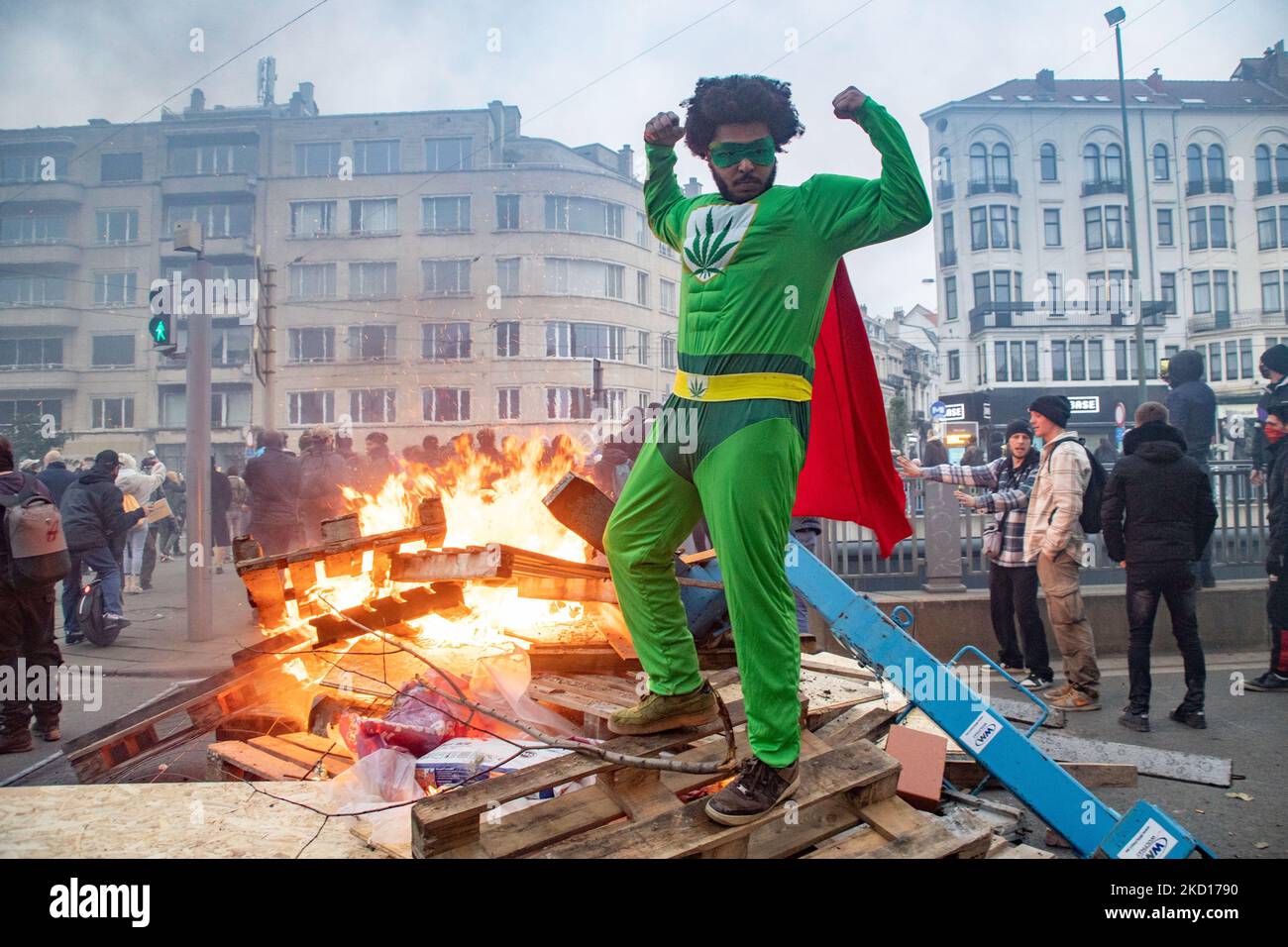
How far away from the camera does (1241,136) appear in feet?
115

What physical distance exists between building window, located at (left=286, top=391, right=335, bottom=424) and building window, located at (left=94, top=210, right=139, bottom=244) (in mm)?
12245

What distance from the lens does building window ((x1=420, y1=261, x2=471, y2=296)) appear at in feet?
95.8

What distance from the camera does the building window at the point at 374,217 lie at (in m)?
29.2

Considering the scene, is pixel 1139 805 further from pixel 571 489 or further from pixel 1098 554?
pixel 1098 554

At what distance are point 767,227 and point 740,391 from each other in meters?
0.55

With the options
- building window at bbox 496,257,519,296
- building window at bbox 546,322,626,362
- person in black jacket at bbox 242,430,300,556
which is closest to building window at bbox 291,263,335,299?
building window at bbox 496,257,519,296

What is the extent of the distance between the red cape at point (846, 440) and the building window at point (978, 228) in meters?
39.3

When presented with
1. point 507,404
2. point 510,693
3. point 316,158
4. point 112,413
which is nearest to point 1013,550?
point 510,693

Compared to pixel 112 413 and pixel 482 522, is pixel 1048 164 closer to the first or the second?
pixel 482 522

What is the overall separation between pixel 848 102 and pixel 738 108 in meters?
0.36

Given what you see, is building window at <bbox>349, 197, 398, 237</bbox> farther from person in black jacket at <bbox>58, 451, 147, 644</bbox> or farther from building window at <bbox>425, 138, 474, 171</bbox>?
person in black jacket at <bbox>58, 451, 147, 644</bbox>

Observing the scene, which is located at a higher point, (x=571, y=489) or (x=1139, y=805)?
(x=571, y=489)
